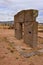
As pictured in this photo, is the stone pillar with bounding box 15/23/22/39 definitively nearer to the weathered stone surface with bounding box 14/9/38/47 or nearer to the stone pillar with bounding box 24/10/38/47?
the weathered stone surface with bounding box 14/9/38/47

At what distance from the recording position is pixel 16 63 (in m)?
7.51

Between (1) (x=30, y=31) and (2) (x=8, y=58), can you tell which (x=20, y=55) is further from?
(1) (x=30, y=31)

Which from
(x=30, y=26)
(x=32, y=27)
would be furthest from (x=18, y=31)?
(x=32, y=27)

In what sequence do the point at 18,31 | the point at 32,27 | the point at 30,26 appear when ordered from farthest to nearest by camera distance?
the point at 18,31 → the point at 30,26 → the point at 32,27

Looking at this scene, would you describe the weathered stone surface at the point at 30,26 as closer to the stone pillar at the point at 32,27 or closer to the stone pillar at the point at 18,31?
the stone pillar at the point at 32,27

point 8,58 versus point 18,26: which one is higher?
point 18,26

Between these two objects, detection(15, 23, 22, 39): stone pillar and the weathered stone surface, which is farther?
detection(15, 23, 22, 39): stone pillar

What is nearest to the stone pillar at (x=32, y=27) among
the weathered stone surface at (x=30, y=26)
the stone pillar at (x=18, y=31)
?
the weathered stone surface at (x=30, y=26)

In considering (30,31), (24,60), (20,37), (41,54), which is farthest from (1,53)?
(20,37)

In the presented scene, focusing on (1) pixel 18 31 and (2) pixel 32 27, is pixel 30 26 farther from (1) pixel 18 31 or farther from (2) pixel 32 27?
(1) pixel 18 31

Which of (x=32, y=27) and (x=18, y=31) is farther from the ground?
(x=32, y=27)

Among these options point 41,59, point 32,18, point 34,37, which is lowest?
point 41,59

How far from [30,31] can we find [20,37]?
336 centimetres

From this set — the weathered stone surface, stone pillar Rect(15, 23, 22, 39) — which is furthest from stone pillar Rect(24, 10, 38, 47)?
stone pillar Rect(15, 23, 22, 39)
